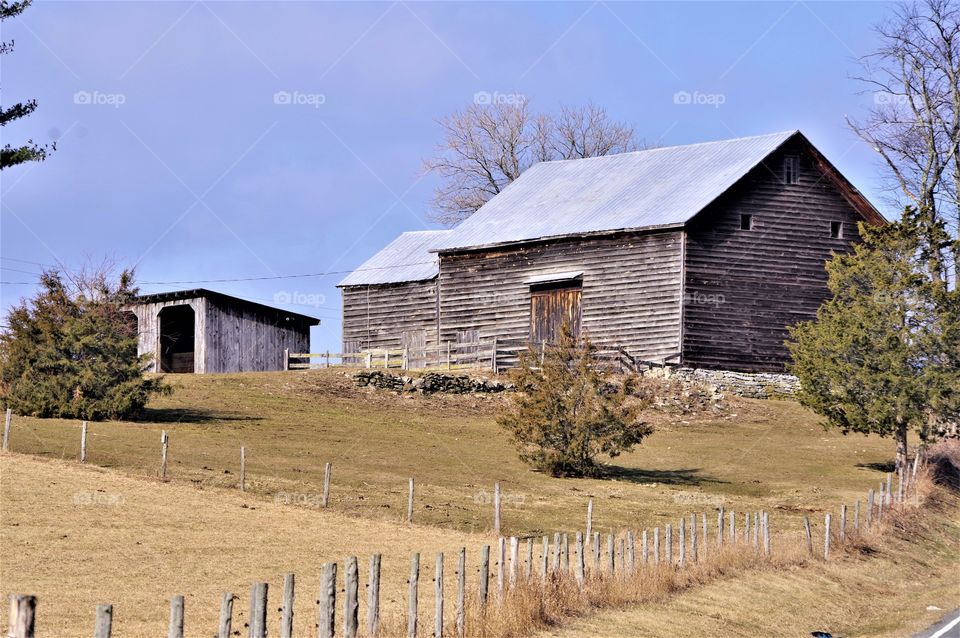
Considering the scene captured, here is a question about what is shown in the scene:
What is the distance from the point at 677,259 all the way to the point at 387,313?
679 inches

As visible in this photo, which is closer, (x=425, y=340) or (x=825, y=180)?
(x=825, y=180)

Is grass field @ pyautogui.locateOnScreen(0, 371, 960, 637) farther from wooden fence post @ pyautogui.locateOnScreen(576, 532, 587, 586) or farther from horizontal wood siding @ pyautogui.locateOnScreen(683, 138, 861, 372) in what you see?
horizontal wood siding @ pyautogui.locateOnScreen(683, 138, 861, 372)

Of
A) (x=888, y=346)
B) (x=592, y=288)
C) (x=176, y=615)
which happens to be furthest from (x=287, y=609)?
(x=592, y=288)

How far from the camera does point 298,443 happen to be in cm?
4238

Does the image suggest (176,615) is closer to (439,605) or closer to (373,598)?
(373,598)

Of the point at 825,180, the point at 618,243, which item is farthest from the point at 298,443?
the point at 825,180

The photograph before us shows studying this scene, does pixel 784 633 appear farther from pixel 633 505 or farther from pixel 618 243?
pixel 618 243

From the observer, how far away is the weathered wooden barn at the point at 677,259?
55.5 metres

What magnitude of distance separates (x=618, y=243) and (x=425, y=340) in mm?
11697

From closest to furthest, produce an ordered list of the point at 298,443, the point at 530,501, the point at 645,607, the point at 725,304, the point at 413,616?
the point at 413,616 < the point at 645,607 < the point at 530,501 < the point at 298,443 < the point at 725,304

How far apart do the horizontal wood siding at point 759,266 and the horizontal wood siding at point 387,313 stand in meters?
13.9

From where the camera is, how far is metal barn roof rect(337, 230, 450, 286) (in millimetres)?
65688

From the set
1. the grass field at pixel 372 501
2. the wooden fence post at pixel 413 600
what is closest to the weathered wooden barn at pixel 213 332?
the grass field at pixel 372 501

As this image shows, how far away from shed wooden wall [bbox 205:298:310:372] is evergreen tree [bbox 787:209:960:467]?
3176 cm
